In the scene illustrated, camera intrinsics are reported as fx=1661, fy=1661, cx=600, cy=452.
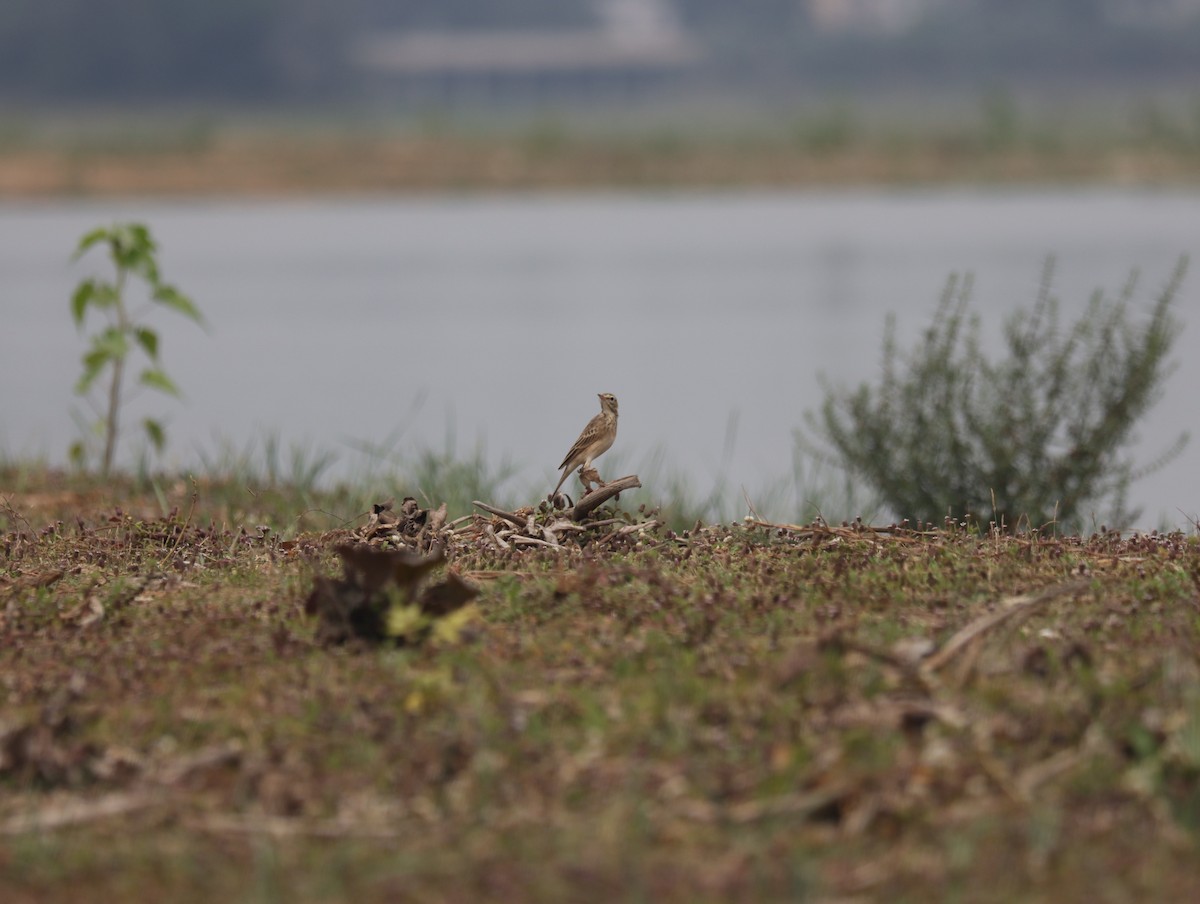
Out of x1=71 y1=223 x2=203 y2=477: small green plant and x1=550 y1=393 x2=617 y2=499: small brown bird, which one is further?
x1=71 y1=223 x2=203 y2=477: small green plant

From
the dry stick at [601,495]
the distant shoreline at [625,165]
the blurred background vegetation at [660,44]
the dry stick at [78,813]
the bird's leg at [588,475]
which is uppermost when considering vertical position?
the blurred background vegetation at [660,44]

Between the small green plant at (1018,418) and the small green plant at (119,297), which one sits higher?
the small green plant at (119,297)

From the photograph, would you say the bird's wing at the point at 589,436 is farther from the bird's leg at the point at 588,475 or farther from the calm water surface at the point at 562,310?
the calm water surface at the point at 562,310

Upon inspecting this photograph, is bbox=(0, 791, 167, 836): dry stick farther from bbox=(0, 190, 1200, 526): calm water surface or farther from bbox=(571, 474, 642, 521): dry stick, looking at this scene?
bbox=(0, 190, 1200, 526): calm water surface

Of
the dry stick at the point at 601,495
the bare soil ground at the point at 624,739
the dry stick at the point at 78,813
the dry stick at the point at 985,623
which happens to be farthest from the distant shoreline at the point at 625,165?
the dry stick at the point at 78,813

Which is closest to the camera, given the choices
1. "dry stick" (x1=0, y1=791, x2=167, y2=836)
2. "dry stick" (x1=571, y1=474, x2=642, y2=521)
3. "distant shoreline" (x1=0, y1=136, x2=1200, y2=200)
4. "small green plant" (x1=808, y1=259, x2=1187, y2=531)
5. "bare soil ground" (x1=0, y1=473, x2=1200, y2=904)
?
"bare soil ground" (x1=0, y1=473, x2=1200, y2=904)

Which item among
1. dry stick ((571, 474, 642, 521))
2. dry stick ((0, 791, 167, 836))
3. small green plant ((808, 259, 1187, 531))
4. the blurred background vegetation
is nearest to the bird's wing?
dry stick ((571, 474, 642, 521))

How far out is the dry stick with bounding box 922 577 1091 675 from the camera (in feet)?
11.6

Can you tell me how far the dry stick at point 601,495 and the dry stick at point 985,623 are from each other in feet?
4.07

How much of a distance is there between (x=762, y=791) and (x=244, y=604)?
1.72m

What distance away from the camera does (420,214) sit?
43719 millimetres

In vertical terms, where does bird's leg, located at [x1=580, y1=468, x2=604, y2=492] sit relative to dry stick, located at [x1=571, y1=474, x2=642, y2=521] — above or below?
above

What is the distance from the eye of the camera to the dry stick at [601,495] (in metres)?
4.87

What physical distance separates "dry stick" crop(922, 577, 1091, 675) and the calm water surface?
384cm
